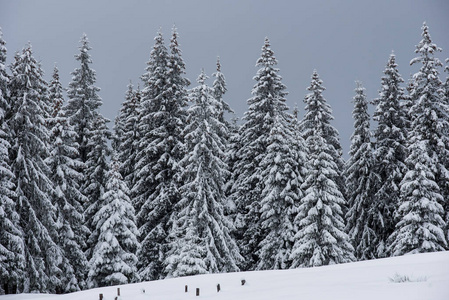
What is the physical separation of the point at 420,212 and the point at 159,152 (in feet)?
55.4

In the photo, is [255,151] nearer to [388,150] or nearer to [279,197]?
[279,197]

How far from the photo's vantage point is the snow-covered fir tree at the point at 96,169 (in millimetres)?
28781

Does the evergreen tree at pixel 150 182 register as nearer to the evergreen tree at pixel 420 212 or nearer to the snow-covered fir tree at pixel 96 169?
the snow-covered fir tree at pixel 96 169

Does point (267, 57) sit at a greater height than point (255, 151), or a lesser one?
greater

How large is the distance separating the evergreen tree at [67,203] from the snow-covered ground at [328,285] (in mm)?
13272

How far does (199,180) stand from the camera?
84.4ft

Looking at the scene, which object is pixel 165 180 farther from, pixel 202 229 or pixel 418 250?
pixel 418 250

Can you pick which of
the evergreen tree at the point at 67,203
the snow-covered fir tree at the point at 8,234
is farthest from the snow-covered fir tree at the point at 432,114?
the snow-covered fir tree at the point at 8,234

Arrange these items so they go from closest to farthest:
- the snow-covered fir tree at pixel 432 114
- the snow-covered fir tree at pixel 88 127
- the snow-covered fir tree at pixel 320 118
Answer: the snow-covered fir tree at pixel 432 114
the snow-covered fir tree at pixel 88 127
the snow-covered fir tree at pixel 320 118

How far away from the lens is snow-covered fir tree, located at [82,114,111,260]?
28.8m

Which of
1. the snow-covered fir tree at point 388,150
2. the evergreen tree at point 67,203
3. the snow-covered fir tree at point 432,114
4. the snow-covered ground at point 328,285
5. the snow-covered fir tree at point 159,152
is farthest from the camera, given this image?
the snow-covered fir tree at point 388,150

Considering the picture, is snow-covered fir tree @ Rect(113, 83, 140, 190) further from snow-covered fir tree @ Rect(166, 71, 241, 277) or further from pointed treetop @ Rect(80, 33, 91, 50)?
snow-covered fir tree @ Rect(166, 71, 241, 277)

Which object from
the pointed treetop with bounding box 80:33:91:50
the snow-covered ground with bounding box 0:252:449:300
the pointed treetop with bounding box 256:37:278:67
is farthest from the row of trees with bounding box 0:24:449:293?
the snow-covered ground with bounding box 0:252:449:300

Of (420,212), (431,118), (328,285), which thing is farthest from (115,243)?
(431,118)
